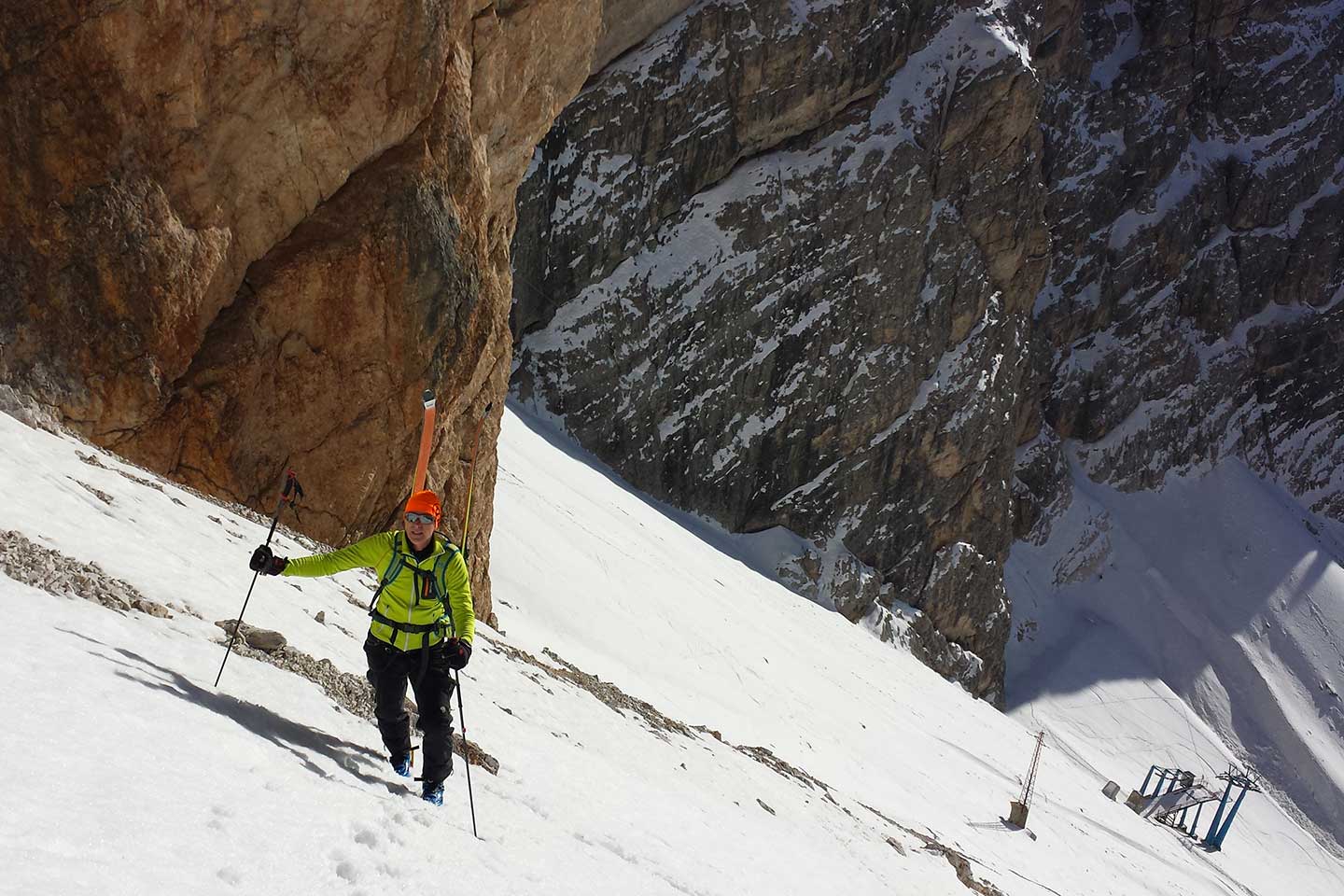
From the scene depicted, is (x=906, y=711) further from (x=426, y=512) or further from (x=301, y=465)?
(x=426, y=512)

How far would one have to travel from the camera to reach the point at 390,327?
13.8m

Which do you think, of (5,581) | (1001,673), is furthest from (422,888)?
(1001,673)

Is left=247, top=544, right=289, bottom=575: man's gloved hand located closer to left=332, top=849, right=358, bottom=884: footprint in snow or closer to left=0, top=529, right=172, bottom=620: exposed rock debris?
left=0, top=529, right=172, bottom=620: exposed rock debris

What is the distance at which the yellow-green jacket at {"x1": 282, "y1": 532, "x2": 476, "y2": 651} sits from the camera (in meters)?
5.98

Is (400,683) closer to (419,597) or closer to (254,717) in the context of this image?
(419,597)

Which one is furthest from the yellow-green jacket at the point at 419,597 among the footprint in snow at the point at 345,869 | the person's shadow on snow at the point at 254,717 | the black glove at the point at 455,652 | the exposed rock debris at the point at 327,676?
the footprint in snow at the point at 345,869

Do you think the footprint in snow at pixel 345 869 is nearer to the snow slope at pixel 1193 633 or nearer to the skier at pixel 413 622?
the skier at pixel 413 622

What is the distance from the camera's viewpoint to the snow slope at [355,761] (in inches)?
149

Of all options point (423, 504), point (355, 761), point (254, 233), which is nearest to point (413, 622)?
point (423, 504)

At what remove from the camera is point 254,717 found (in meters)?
5.46

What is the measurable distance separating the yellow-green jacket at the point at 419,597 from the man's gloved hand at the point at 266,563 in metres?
0.21

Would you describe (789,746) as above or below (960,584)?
below

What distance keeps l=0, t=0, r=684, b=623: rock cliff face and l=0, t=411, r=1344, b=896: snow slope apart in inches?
51.9

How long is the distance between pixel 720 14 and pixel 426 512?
47.9 meters
